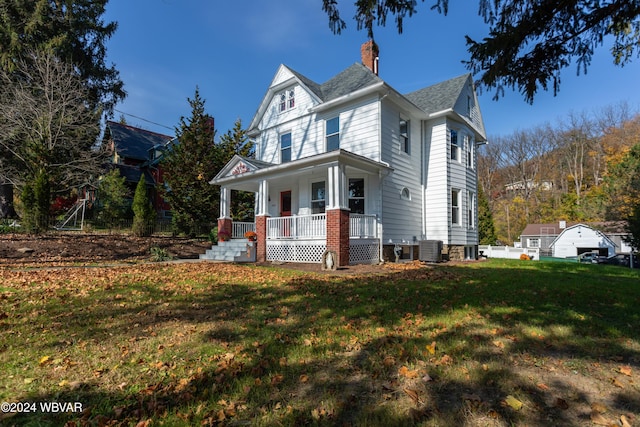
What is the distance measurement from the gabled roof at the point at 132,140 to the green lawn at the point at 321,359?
90.3ft

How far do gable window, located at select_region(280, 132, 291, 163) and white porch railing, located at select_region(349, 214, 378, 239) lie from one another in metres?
5.61

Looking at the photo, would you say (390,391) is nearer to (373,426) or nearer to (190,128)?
(373,426)

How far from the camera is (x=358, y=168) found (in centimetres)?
1142

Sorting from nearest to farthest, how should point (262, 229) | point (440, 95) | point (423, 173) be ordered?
point (262, 229) < point (423, 173) < point (440, 95)

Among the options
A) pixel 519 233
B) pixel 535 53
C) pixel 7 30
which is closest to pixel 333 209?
pixel 535 53

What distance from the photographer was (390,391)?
2.45 meters

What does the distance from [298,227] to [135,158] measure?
965 inches

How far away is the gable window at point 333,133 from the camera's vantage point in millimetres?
13828

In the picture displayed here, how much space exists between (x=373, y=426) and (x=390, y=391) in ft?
1.57

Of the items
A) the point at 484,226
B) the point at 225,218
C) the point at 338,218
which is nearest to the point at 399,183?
the point at 338,218

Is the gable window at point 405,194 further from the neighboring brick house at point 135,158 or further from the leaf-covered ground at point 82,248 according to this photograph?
the neighboring brick house at point 135,158

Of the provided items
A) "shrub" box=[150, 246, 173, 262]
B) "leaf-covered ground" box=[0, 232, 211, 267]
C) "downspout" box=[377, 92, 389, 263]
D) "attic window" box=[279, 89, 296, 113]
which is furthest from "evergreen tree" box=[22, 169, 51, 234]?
"downspout" box=[377, 92, 389, 263]

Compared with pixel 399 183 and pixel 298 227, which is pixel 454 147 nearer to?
pixel 399 183

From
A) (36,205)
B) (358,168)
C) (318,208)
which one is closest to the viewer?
(358,168)
